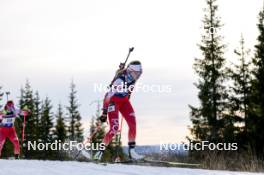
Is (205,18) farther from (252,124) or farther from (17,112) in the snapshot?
(17,112)

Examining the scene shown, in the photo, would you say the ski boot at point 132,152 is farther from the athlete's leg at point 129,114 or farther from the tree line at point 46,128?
the tree line at point 46,128

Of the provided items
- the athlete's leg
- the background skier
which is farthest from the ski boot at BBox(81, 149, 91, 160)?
the background skier

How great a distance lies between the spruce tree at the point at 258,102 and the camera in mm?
31062

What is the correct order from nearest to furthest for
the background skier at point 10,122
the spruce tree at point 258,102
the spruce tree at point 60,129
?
the background skier at point 10,122 → the spruce tree at point 258,102 → the spruce tree at point 60,129

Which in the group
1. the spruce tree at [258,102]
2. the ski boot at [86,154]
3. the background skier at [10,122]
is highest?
the spruce tree at [258,102]

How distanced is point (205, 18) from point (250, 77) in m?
5.68

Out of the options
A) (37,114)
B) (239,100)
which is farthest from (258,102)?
(37,114)

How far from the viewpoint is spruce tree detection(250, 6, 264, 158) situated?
102 feet

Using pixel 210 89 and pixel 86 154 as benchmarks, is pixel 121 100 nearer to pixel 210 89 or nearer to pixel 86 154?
pixel 86 154

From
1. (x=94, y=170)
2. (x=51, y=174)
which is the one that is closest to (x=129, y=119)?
(x=94, y=170)

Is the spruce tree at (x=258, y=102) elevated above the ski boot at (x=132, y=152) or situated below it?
above

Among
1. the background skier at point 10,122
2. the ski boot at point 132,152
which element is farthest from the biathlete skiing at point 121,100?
the background skier at point 10,122

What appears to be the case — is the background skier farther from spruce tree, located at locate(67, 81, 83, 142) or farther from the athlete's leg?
spruce tree, located at locate(67, 81, 83, 142)

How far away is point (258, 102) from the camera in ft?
105
